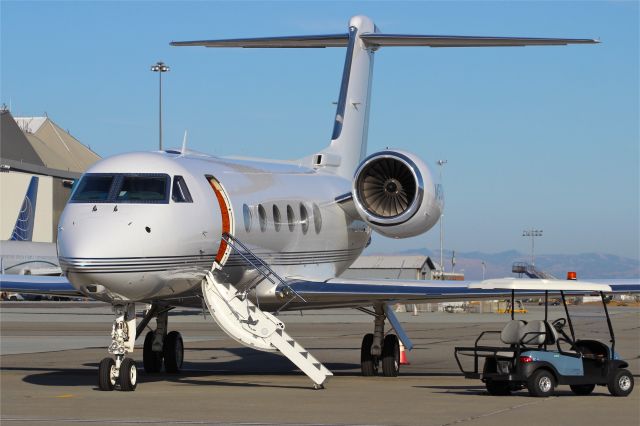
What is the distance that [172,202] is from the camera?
18.2 meters

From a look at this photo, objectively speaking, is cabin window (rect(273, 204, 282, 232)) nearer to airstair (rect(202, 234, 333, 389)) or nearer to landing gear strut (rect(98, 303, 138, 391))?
airstair (rect(202, 234, 333, 389))

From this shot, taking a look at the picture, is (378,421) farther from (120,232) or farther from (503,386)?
(120,232)

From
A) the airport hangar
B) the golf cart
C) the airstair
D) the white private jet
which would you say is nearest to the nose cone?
the white private jet

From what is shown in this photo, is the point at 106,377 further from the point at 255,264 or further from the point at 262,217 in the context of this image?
the point at 262,217

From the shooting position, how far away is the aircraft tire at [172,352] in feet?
73.4

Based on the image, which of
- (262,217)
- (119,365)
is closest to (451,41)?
(262,217)

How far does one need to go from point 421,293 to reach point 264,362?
7004 millimetres

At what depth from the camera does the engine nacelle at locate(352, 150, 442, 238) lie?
22.0 metres

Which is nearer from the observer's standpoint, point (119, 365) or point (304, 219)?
point (119, 365)

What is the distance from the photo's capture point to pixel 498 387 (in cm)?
1719

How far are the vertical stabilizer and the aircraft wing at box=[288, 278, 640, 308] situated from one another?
233 inches

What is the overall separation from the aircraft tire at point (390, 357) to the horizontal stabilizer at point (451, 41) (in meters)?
7.15

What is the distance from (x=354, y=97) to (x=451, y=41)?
3.02 meters

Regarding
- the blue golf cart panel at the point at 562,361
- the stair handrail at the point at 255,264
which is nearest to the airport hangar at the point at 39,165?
the stair handrail at the point at 255,264
